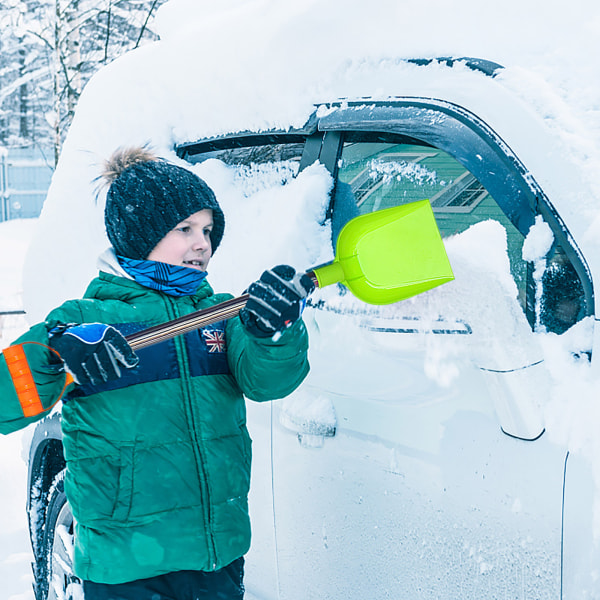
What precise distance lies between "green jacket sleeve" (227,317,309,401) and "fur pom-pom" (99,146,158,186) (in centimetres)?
45

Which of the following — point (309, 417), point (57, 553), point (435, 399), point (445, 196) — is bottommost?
point (57, 553)

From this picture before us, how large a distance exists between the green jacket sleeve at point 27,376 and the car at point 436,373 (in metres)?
0.68

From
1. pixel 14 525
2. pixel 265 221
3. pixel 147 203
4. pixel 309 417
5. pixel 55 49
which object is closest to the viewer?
Answer: pixel 147 203

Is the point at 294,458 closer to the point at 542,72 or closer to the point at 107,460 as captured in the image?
the point at 107,460

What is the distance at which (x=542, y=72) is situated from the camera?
4.92ft

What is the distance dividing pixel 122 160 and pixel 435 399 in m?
0.90

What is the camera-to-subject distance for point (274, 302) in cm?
141

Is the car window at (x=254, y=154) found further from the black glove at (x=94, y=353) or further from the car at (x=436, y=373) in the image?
the black glove at (x=94, y=353)

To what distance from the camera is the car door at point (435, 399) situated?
4.64 feet

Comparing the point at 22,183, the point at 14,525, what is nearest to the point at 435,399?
the point at 14,525

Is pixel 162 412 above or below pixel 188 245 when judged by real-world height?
below

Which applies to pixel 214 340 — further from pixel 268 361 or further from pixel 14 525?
pixel 14 525

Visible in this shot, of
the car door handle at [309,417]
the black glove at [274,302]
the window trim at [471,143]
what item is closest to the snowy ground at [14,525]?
the car door handle at [309,417]

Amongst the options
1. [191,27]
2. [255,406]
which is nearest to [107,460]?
[255,406]
